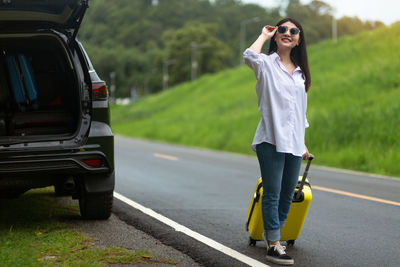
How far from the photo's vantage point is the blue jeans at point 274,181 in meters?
4.71

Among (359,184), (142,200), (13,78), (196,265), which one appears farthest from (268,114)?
(359,184)

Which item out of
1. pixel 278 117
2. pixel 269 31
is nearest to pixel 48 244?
pixel 278 117

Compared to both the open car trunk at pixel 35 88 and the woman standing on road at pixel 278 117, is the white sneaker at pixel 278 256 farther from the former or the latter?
the open car trunk at pixel 35 88

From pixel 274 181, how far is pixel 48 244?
1.97 m

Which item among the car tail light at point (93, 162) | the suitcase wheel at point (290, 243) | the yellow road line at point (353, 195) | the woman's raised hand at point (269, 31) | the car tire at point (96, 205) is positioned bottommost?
the yellow road line at point (353, 195)

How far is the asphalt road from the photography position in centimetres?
524

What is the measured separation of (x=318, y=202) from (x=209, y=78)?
138ft

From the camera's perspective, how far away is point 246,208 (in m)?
7.73

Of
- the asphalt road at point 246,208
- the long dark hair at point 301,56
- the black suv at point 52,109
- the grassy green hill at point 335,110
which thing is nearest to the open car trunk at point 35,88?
the black suv at point 52,109

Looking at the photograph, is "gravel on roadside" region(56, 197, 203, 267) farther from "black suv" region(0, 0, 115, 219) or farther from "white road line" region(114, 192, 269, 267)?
"white road line" region(114, 192, 269, 267)

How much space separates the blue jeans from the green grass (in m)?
0.83

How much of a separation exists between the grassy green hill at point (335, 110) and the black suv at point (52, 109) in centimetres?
909

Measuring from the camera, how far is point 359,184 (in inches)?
421

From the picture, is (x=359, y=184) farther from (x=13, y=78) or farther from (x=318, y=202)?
(x=13, y=78)
